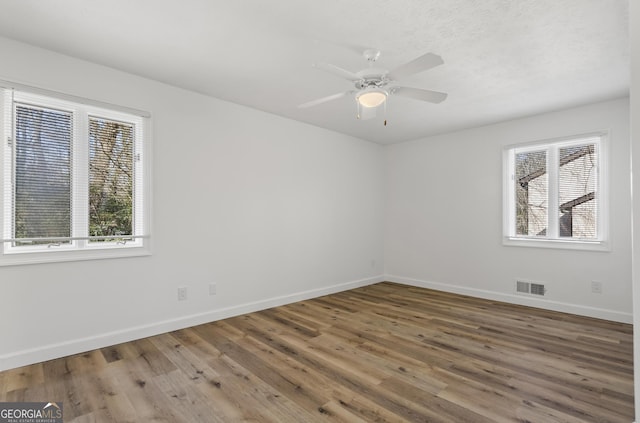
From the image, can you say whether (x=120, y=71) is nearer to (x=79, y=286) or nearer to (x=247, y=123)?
(x=247, y=123)

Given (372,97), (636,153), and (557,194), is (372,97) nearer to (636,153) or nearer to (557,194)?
(636,153)

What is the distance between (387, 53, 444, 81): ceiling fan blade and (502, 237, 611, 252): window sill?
3426mm

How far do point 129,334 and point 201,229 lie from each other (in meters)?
1.22

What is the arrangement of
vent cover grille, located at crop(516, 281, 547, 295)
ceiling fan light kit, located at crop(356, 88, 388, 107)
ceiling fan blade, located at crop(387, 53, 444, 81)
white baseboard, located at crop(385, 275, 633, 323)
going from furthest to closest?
vent cover grille, located at crop(516, 281, 547, 295) → white baseboard, located at crop(385, 275, 633, 323) → ceiling fan light kit, located at crop(356, 88, 388, 107) → ceiling fan blade, located at crop(387, 53, 444, 81)

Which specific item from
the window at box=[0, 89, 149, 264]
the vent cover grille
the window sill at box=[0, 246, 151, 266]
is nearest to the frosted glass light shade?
the window at box=[0, 89, 149, 264]

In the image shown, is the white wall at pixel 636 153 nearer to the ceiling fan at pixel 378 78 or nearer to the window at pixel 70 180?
the ceiling fan at pixel 378 78

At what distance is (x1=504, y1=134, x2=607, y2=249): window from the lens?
3.96m

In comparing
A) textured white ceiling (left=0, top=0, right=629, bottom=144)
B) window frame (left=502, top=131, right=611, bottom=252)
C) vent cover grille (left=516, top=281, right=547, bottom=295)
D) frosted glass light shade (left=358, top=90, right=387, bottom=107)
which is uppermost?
textured white ceiling (left=0, top=0, right=629, bottom=144)

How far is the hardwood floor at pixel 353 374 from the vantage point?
2.00m

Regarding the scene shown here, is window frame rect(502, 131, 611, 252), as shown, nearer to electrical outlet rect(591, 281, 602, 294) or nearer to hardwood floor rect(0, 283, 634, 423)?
electrical outlet rect(591, 281, 602, 294)

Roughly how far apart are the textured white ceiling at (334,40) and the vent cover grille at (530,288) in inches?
93.7

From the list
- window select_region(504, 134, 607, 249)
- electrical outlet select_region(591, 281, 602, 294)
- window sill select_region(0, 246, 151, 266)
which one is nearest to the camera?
window sill select_region(0, 246, 151, 266)

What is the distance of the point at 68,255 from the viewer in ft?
9.12

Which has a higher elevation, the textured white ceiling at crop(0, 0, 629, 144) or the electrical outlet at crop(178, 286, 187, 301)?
the textured white ceiling at crop(0, 0, 629, 144)
